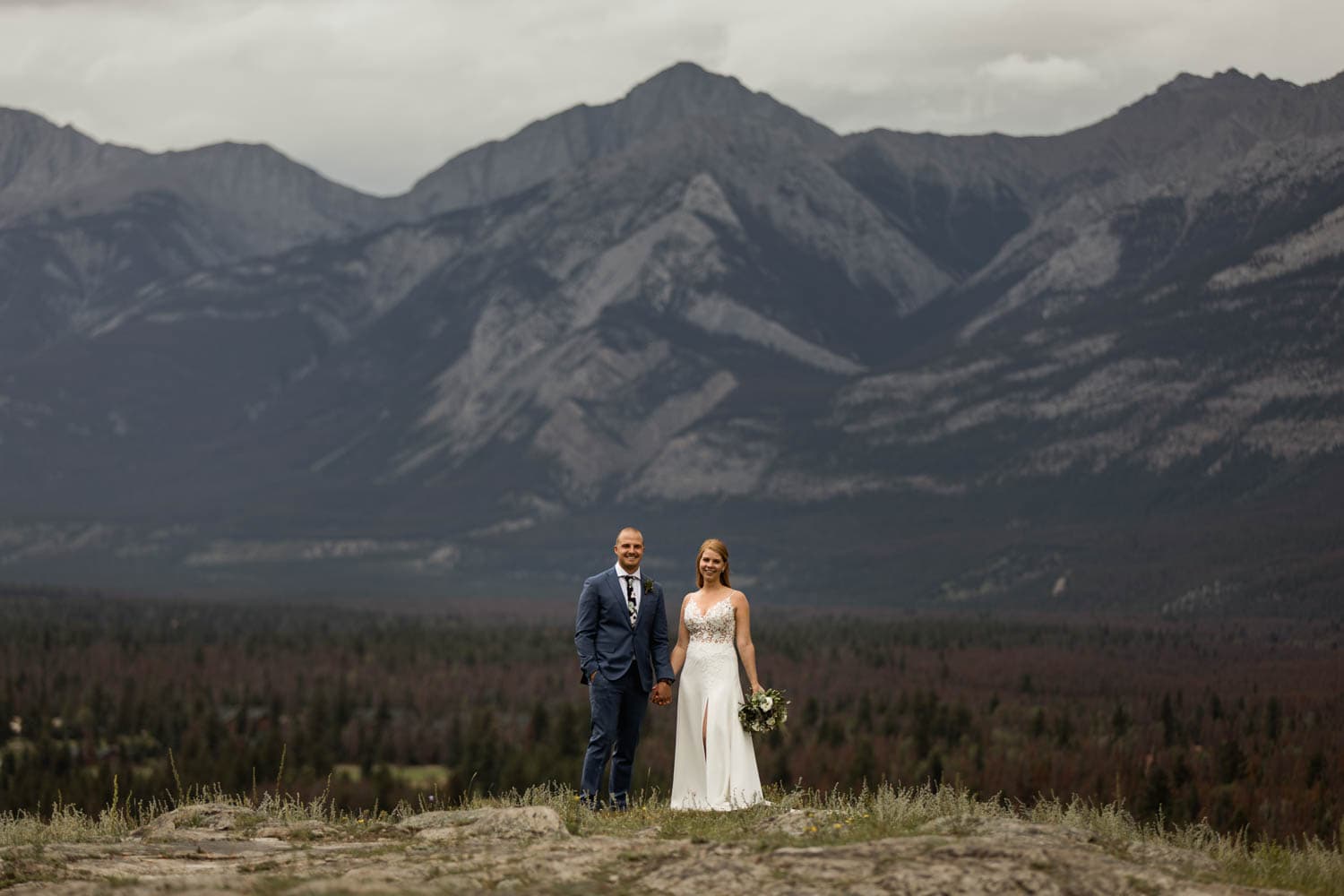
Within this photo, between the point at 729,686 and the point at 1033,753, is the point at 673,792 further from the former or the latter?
the point at 1033,753

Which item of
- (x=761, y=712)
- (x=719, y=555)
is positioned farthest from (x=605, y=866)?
(x=719, y=555)

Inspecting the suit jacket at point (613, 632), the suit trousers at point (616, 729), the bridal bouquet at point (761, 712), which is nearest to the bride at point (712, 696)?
the bridal bouquet at point (761, 712)

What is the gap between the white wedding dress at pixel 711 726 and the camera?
2981 cm

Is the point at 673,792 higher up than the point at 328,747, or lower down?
higher up

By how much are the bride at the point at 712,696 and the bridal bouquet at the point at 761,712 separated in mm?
174

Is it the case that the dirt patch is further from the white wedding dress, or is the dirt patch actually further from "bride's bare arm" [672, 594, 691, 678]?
"bride's bare arm" [672, 594, 691, 678]

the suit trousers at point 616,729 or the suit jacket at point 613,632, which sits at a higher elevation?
the suit jacket at point 613,632

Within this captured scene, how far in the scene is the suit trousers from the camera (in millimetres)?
29484

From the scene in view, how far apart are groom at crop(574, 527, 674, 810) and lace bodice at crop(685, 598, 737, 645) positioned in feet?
2.23

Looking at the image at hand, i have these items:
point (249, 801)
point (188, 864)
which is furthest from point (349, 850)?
point (249, 801)

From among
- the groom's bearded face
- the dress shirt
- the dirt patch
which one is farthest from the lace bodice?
the dirt patch

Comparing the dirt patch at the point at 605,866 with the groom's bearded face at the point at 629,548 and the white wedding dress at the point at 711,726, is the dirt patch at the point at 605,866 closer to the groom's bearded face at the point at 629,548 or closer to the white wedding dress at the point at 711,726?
the white wedding dress at the point at 711,726

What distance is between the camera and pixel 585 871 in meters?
21.7

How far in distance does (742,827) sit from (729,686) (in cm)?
555
